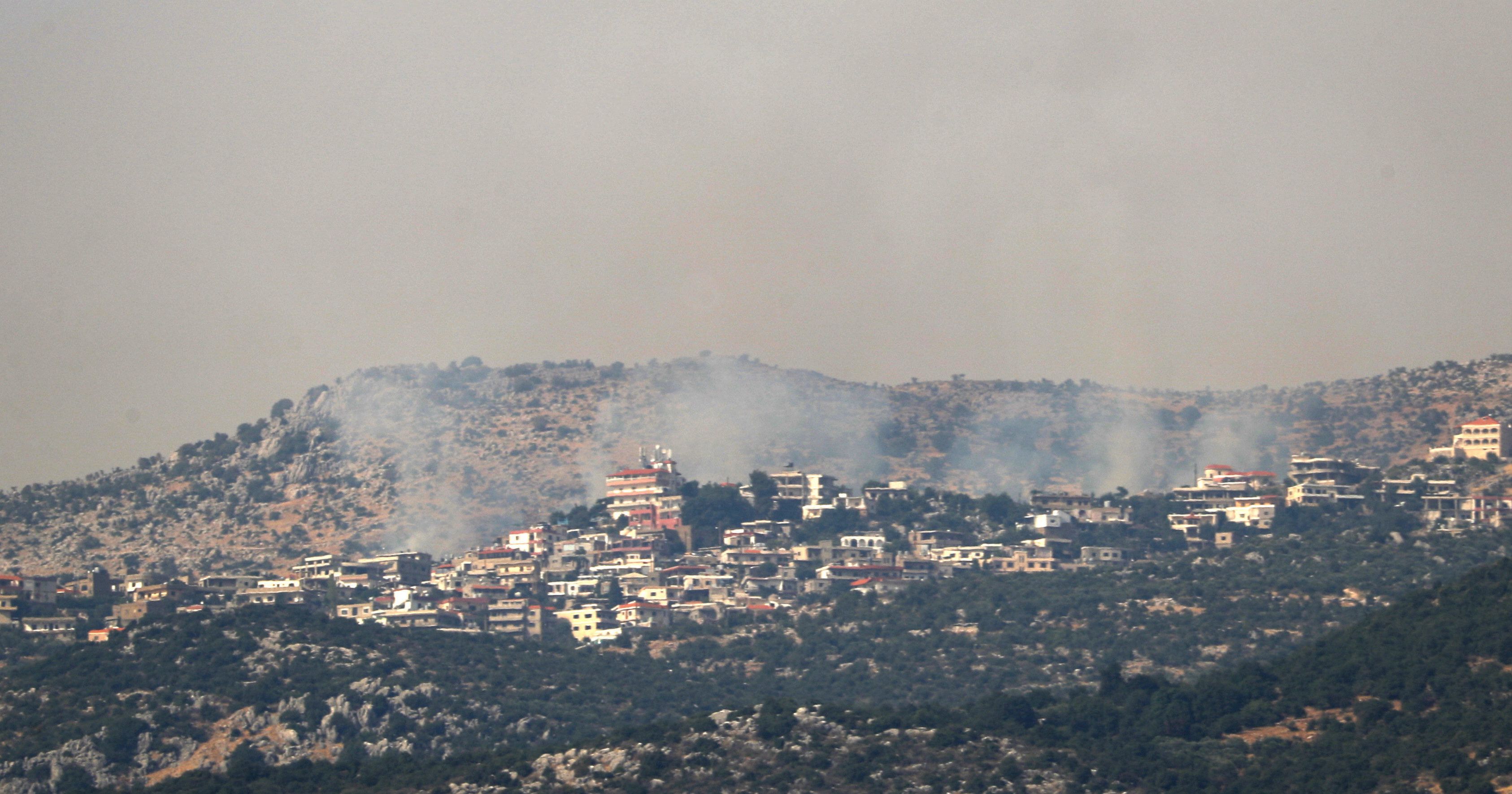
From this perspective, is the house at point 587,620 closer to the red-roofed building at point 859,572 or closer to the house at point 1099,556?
the red-roofed building at point 859,572

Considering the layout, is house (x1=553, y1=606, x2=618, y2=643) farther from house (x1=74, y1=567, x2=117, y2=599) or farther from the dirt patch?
the dirt patch

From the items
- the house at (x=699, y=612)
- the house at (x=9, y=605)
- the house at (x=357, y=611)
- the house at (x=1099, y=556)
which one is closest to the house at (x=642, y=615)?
the house at (x=699, y=612)

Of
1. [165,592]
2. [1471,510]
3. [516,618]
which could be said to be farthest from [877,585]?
[165,592]

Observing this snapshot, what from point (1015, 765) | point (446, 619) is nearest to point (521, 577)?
point (446, 619)

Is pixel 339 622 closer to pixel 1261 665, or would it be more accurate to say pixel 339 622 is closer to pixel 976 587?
pixel 976 587

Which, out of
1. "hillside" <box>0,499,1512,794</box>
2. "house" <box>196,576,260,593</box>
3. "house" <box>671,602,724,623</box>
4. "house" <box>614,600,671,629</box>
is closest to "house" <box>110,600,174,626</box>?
"hillside" <box>0,499,1512,794</box>

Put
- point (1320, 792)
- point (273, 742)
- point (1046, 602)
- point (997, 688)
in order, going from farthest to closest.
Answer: point (1046, 602) → point (997, 688) → point (273, 742) → point (1320, 792)

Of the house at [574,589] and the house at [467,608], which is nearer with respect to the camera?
the house at [467,608]

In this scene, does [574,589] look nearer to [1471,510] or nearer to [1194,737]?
[1471,510]

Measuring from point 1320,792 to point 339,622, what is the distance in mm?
73571

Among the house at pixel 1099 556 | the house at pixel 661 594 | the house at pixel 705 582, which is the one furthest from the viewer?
the house at pixel 1099 556

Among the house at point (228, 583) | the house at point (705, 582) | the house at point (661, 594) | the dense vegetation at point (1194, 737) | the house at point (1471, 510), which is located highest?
the house at point (1471, 510)

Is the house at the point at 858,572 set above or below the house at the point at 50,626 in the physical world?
above

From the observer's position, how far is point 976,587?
18912 cm
